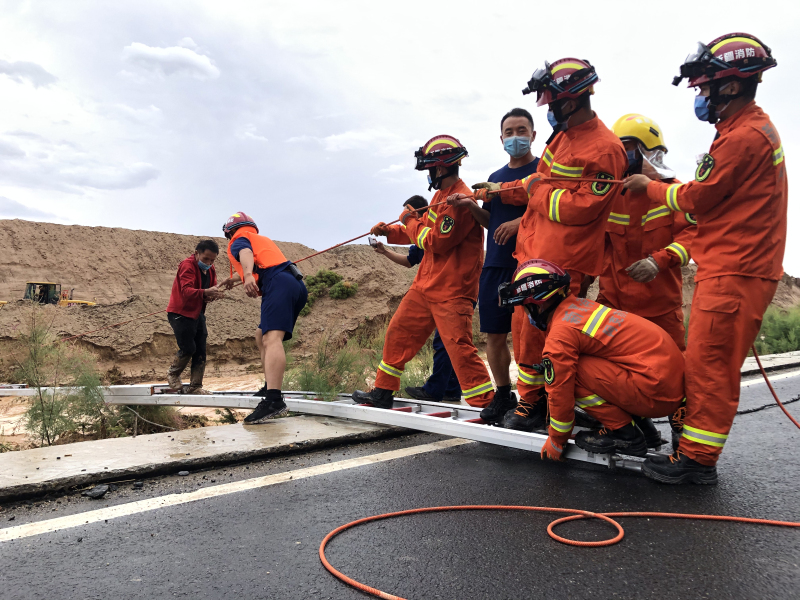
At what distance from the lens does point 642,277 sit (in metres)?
3.91

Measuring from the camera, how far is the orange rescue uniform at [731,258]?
309 centimetres

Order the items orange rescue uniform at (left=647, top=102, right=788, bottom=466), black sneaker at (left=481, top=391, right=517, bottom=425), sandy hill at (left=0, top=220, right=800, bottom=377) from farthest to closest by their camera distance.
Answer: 1. sandy hill at (left=0, top=220, right=800, bottom=377)
2. black sneaker at (left=481, top=391, right=517, bottom=425)
3. orange rescue uniform at (left=647, top=102, right=788, bottom=466)

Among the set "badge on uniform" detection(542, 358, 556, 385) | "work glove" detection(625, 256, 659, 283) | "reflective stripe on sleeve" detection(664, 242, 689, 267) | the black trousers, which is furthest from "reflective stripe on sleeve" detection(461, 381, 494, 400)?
the black trousers

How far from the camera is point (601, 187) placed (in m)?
3.65

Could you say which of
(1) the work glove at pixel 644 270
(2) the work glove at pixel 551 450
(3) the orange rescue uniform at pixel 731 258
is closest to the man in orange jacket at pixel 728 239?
(3) the orange rescue uniform at pixel 731 258

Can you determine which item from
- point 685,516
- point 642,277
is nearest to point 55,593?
point 685,516

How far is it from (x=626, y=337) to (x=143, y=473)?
286 cm

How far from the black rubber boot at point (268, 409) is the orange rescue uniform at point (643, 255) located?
8.73ft

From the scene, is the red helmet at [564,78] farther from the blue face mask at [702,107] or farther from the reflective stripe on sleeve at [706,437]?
the reflective stripe on sleeve at [706,437]

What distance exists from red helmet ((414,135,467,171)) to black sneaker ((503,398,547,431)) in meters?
2.07

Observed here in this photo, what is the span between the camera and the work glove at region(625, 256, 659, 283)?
153 inches

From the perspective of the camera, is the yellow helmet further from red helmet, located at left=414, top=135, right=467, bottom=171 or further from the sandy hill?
the sandy hill

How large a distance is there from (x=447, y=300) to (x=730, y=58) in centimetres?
253

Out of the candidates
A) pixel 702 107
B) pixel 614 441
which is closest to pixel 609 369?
pixel 614 441
